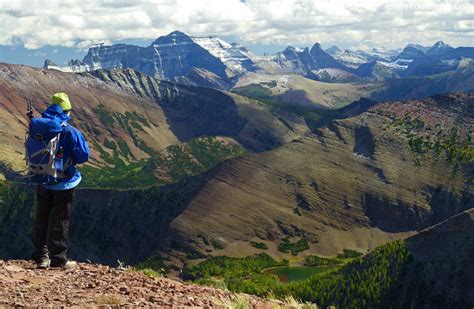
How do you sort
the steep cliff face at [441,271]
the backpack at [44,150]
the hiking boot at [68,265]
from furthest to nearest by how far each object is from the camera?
the steep cliff face at [441,271], the hiking boot at [68,265], the backpack at [44,150]

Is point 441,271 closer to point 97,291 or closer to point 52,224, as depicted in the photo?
point 52,224

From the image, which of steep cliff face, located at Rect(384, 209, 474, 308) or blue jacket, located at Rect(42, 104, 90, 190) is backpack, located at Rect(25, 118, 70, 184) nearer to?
blue jacket, located at Rect(42, 104, 90, 190)

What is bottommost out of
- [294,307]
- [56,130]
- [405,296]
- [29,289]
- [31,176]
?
[405,296]

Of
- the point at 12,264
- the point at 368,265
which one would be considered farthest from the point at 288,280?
the point at 12,264

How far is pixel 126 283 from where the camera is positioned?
57.1ft

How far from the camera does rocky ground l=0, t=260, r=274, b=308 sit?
14789 millimetres

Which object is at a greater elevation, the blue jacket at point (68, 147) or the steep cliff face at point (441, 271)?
the blue jacket at point (68, 147)

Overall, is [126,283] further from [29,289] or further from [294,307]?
[294,307]

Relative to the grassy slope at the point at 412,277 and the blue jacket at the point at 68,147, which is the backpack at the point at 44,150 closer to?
the blue jacket at the point at 68,147

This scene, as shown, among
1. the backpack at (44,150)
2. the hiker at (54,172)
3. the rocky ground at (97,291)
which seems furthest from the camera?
the hiker at (54,172)

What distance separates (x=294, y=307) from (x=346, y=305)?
12678cm

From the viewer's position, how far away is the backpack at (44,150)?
17.9 metres

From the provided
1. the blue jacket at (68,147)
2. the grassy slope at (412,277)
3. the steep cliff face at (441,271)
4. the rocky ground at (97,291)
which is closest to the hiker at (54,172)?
the blue jacket at (68,147)

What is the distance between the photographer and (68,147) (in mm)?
18672
